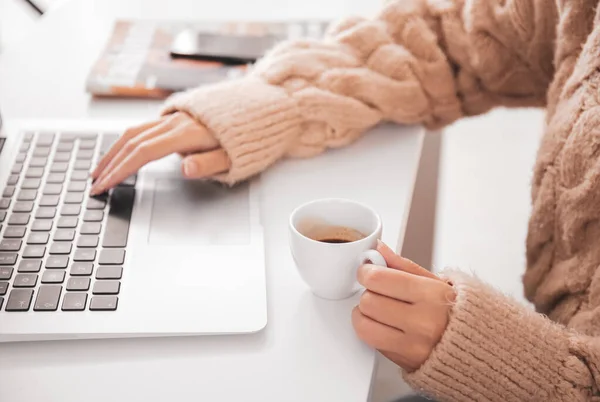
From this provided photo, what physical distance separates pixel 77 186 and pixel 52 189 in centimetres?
2

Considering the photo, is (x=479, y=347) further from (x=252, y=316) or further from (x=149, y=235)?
(x=149, y=235)

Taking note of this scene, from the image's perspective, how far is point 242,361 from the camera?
514 mm

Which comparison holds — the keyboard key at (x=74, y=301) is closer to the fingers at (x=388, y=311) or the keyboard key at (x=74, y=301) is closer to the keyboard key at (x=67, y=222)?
the keyboard key at (x=67, y=222)

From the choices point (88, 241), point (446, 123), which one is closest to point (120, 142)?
point (88, 241)

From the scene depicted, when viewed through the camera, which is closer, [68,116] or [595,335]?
[595,335]

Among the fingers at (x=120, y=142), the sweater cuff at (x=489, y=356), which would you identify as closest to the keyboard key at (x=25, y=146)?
the fingers at (x=120, y=142)

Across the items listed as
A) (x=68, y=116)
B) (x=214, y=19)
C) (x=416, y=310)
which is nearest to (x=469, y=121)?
(x=214, y=19)

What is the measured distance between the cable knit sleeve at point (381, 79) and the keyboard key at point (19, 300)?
0.76ft

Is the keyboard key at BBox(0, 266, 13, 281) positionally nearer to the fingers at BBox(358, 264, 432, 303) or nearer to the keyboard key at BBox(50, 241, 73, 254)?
the keyboard key at BBox(50, 241, 73, 254)

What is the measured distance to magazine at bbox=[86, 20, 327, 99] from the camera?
2.85ft

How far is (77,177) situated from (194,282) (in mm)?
221

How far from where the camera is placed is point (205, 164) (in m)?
0.69

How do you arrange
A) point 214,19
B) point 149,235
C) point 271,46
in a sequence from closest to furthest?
point 149,235, point 271,46, point 214,19

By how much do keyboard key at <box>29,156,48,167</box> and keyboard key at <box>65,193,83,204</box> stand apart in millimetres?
70
